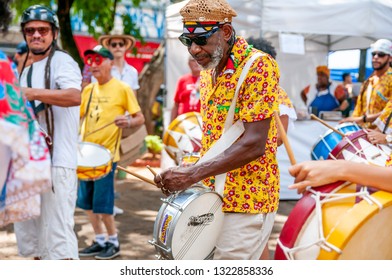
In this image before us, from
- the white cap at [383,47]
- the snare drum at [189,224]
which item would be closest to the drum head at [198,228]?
the snare drum at [189,224]

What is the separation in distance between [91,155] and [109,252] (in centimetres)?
102

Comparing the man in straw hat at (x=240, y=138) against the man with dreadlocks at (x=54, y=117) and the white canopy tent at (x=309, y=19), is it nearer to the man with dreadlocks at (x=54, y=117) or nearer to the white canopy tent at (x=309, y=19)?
the man with dreadlocks at (x=54, y=117)

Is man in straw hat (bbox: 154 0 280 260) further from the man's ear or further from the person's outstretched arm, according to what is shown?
the person's outstretched arm

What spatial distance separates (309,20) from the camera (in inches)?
306

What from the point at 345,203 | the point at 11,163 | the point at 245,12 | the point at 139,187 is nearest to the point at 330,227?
the point at 345,203

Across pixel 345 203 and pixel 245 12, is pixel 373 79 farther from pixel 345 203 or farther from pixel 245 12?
pixel 345 203

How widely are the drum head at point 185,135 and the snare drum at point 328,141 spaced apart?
3.92ft

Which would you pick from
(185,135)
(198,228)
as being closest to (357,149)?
(198,228)

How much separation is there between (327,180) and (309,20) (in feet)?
18.9

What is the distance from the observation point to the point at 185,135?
6.41 metres

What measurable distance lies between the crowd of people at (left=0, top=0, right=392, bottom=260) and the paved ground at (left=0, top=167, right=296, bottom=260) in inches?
12.3

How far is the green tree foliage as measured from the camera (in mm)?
10609

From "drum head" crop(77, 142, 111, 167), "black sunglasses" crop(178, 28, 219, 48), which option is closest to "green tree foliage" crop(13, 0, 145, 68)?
"drum head" crop(77, 142, 111, 167)
